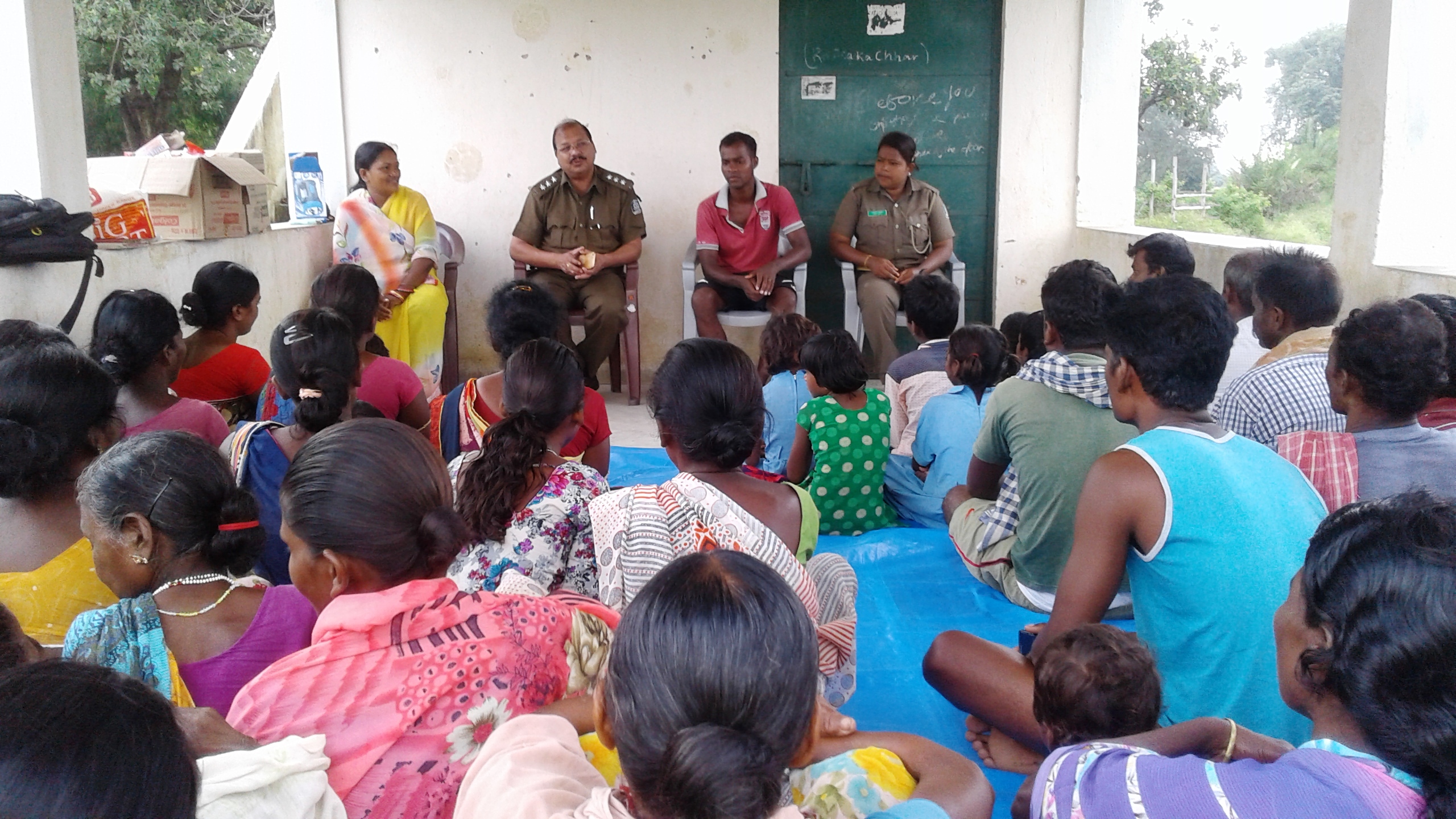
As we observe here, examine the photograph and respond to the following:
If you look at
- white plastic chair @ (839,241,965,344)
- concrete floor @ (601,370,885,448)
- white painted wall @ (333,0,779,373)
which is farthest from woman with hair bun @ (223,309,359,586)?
white painted wall @ (333,0,779,373)

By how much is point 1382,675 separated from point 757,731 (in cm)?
61

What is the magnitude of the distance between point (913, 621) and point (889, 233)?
350 centimetres

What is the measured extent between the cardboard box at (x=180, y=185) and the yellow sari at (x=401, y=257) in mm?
669

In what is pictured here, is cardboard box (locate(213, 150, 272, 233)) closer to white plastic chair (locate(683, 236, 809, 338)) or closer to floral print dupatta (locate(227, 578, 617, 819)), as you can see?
white plastic chair (locate(683, 236, 809, 338))

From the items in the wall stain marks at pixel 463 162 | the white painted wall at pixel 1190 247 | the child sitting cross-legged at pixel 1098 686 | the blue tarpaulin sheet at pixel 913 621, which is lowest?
the blue tarpaulin sheet at pixel 913 621

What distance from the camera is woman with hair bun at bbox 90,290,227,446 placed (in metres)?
2.59

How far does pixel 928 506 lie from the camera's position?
147 inches

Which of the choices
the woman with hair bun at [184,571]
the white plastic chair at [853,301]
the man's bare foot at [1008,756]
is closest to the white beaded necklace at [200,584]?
the woman with hair bun at [184,571]

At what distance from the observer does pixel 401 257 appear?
5.46m

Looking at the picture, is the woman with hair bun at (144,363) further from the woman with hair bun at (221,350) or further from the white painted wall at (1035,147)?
the white painted wall at (1035,147)

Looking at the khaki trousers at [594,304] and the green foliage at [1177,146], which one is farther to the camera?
the green foliage at [1177,146]

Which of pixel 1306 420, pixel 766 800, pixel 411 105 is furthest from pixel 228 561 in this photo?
pixel 411 105

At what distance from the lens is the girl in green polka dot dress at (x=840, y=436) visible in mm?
3475

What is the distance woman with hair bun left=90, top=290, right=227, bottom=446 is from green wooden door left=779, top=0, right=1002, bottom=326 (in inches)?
173
